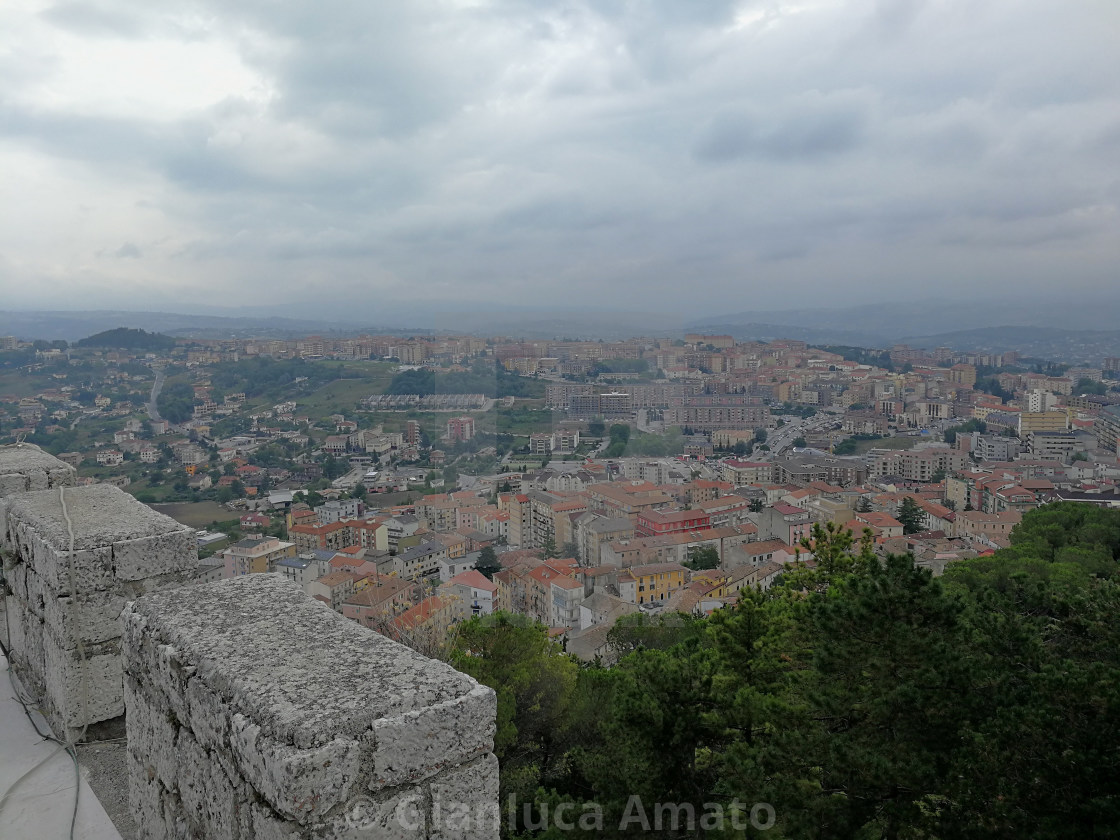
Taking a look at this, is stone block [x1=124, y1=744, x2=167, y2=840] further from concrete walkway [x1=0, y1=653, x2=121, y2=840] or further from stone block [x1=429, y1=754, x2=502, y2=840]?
stone block [x1=429, y1=754, x2=502, y2=840]

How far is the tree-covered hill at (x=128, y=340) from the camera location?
4591 centimetres

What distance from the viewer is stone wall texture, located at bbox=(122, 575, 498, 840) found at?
1.06 metres

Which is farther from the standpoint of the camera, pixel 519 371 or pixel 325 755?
pixel 519 371

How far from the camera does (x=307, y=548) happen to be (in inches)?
1069

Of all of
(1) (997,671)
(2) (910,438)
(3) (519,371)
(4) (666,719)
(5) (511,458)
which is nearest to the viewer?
(1) (997,671)

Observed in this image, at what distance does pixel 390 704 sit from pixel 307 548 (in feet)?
91.6

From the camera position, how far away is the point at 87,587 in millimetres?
2051

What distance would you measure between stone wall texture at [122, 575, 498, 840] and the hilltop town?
538 centimetres

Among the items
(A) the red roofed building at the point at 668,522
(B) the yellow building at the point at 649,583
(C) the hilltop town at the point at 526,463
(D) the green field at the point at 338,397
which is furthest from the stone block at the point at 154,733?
(D) the green field at the point at 338,397

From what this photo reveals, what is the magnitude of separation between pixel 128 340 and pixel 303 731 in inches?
2176

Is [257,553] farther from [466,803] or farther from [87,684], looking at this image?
[466,803]

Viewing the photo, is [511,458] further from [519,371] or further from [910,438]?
[910,438]

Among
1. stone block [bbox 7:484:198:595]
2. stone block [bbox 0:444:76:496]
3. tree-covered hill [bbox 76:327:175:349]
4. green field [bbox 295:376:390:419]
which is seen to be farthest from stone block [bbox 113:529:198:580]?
tree-covered hill [bbox 76:327:175:349]

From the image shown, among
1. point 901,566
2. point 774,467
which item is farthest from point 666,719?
point 774,467
